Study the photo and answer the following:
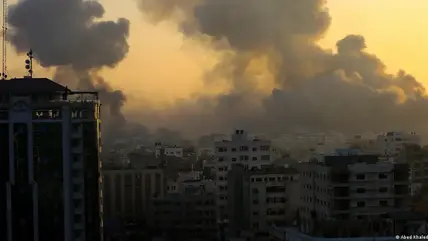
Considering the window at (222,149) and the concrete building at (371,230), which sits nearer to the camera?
the concrete building at (371,230)

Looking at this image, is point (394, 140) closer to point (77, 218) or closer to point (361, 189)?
point (361, 189)

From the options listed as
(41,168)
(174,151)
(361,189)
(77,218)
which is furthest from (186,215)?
(174,151)

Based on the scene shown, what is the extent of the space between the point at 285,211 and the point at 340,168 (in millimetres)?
5680

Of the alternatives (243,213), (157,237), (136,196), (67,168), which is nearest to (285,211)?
(243,213)

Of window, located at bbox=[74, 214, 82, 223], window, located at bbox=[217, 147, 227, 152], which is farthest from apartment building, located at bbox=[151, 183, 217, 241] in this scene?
window, located at bbox=[74, 214, 82, 223]

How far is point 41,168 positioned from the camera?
14.5 meters

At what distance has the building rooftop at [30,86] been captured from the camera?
14617 millimetres

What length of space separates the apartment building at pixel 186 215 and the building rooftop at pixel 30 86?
39.5 ft

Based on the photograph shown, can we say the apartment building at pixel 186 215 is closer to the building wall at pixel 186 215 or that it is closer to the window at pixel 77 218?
Answer: the building wall at pixel 186 215

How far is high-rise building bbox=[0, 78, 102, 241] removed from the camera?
1437cm

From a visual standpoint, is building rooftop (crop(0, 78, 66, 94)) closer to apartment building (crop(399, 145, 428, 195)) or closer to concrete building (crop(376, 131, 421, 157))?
apartment building (crop(399, 145, 428, 195))

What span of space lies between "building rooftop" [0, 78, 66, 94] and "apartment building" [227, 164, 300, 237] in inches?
420

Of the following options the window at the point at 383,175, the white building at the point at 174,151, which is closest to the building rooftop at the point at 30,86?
the window at the point at 383,175

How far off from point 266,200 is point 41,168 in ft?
37.7
